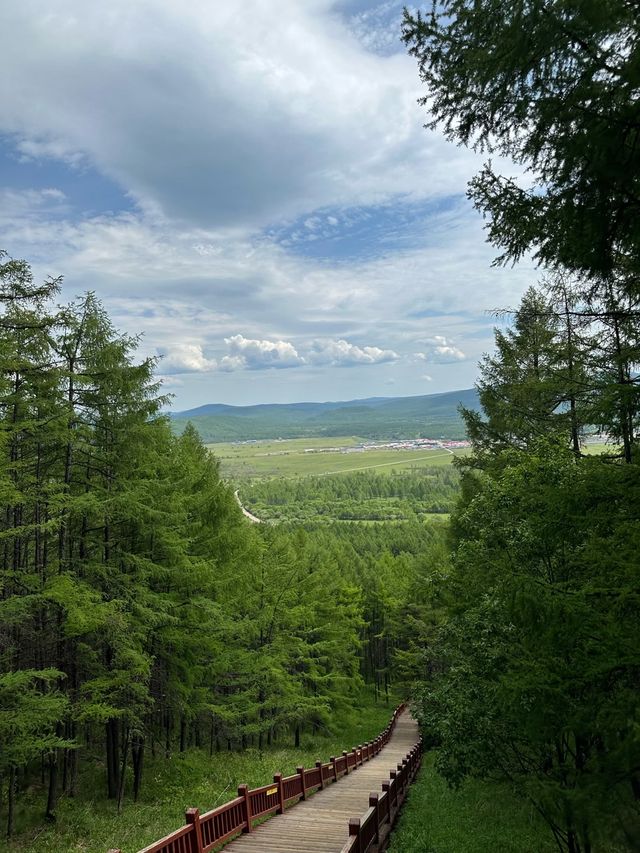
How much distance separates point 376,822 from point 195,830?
308cm

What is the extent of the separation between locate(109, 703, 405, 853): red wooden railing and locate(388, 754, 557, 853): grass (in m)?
2.36

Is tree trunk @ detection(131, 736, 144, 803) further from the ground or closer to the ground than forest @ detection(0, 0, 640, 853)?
closer to the ground

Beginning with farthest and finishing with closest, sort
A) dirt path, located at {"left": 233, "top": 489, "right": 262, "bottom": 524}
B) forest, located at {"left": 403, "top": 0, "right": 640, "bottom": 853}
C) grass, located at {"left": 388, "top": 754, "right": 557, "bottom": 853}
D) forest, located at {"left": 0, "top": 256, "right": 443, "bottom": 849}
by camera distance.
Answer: dirt path, located at {"left": 233, "top": 489, "right": 262, "bottom": 524} < forest, located at {"left": 0, "top": 256, "right": 443, "bottom": 849} < grass, located at {"left": 388, "top": 754, "right": 557, "bottom": 853} < forest, located at {"left": 403, "top": 0, "right": 640, "bottom": 853}

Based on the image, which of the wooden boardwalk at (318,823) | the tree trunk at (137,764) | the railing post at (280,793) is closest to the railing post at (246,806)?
the wooden boardwalk at (318,823)

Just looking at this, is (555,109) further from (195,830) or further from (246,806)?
(246,806)

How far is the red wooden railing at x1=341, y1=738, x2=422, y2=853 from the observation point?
6965mm

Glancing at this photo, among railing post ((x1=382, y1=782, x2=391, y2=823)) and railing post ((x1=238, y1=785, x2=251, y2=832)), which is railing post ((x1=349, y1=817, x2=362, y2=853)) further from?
railing post ((x1=382, y1=782, x2=391, y2=823))

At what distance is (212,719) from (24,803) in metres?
8.86

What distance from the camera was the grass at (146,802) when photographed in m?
10.7

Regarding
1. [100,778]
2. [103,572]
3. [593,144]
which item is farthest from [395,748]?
[593,144]

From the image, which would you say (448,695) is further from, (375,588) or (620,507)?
(375,588)

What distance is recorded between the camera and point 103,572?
13.2 metres

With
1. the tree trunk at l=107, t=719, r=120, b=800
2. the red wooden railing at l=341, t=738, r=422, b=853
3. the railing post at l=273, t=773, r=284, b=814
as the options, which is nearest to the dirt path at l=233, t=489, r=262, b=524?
the tree trunk at l=107, t=719, r=120, b=800

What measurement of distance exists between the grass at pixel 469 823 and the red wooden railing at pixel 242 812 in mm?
2360
